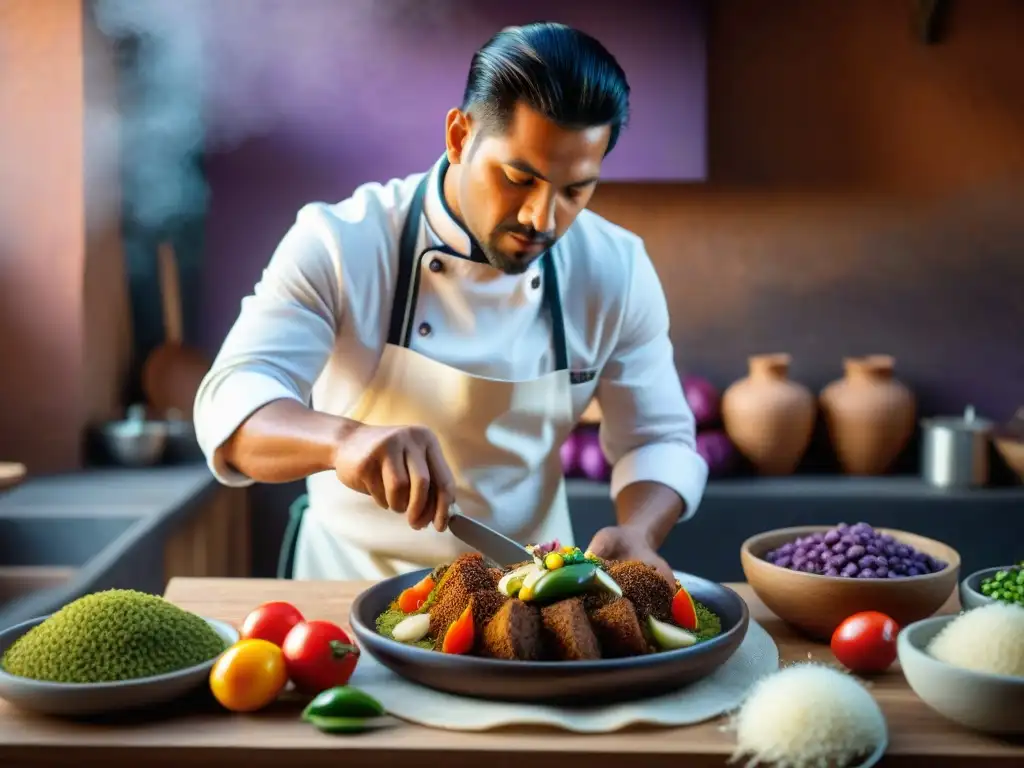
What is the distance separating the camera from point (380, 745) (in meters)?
1.02

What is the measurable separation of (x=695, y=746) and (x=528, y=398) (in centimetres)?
95

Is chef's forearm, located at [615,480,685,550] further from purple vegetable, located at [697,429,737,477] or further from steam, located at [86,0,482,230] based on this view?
steam, located at [86,0,482,230]

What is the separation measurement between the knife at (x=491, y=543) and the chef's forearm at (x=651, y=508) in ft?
1.09

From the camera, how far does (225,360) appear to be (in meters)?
1.64

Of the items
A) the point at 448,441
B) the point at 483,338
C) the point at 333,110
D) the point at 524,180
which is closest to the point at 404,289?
the point at 483,338

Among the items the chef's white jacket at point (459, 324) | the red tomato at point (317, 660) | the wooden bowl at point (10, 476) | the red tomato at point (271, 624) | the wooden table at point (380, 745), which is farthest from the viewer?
the wooden bowl at point (10, 476)

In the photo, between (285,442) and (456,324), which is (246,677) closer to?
(285,442)

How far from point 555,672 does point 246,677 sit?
0.30 metres

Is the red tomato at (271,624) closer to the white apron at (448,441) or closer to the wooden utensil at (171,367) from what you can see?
the white apron at (448,441)

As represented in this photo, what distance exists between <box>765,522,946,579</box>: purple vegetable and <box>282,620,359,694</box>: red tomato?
23.6 inches

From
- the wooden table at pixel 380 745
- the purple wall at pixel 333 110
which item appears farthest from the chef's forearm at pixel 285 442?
the purple wall at pixel 333 110

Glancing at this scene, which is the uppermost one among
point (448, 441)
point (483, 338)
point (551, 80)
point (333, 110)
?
point (333, 110)

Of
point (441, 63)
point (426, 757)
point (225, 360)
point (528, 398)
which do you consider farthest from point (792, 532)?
point (441, 63)

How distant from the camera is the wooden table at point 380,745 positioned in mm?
1003
